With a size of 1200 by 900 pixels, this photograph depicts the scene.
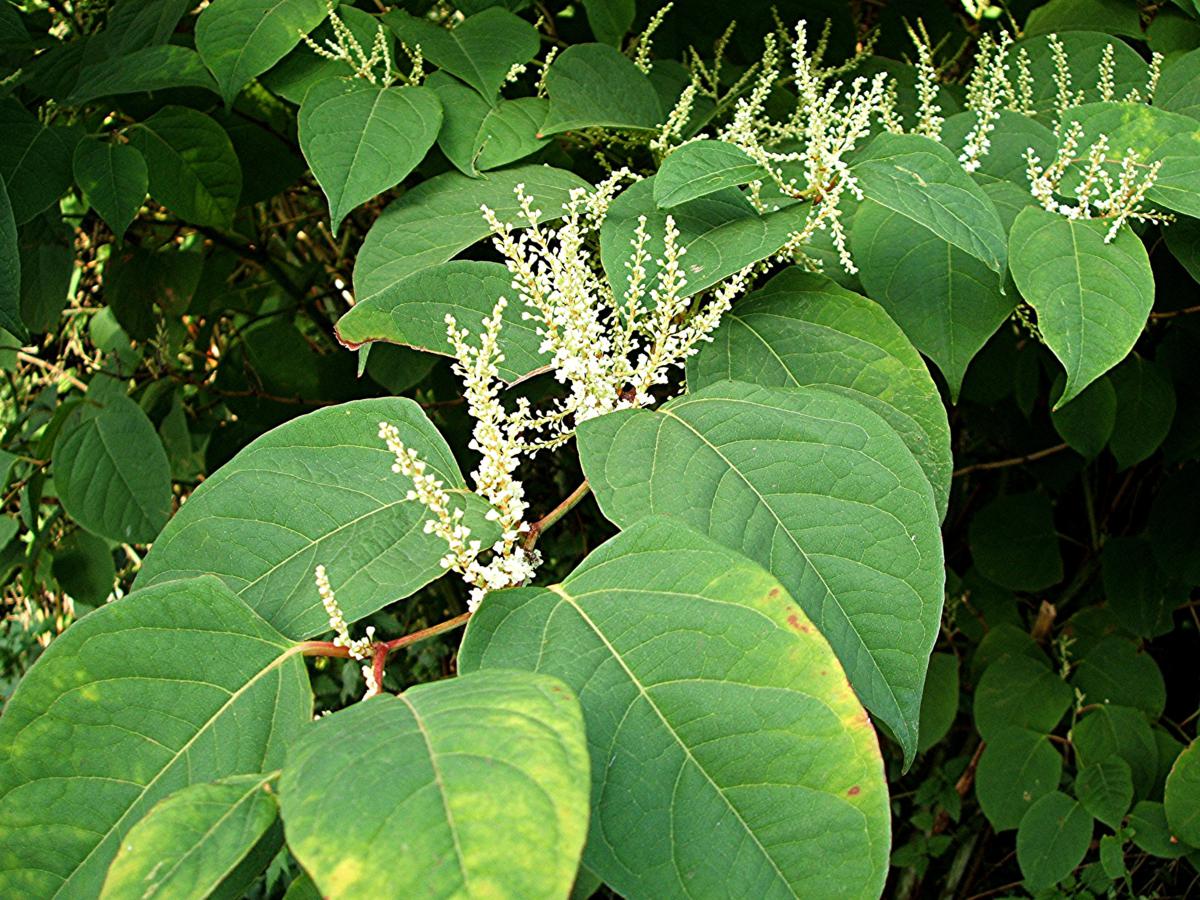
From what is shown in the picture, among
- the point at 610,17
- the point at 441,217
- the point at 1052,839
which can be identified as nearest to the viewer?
the point at 441,217

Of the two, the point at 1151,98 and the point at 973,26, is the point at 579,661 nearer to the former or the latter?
the point at 1151,98

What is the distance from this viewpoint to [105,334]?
221 cm

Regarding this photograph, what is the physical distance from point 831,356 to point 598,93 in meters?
0.42

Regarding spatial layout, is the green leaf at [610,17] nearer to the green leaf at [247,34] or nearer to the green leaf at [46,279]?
the green leaf at [247,34]

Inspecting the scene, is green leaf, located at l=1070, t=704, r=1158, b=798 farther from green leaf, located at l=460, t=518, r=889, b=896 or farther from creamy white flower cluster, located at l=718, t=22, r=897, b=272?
green leaf, located at l=460, t=518, r=889, b=896

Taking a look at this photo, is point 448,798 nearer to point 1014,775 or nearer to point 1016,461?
point 1014,775

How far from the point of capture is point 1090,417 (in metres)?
1.52


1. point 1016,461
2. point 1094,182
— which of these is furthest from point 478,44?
point 1016,461

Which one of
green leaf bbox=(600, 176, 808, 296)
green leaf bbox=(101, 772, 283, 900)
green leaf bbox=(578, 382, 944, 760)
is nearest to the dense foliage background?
green leaf bbox=(600, 176, 808, 296)

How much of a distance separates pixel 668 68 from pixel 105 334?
1.27m

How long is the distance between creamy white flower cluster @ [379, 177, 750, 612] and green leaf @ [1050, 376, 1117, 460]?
669 mm

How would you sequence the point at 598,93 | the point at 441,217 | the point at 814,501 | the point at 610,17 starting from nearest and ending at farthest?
1. the point at 814,501
2. the point at 441,217
3. the point at 598,93
4. the point at 610,17

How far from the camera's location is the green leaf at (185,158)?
1.32 metres

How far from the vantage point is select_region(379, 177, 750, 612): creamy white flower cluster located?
761mm
